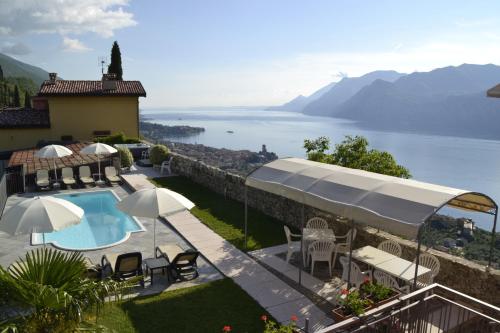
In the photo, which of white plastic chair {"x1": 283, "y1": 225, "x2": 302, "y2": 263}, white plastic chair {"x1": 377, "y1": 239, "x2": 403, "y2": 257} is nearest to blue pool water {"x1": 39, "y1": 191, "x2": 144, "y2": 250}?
white plastic chair {"x1": 283, "y1": 225, "x2": 302, "y2": 263}

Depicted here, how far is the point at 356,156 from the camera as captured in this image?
13766mm

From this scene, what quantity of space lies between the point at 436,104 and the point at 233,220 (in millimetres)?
104442

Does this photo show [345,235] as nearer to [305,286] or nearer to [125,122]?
[305,286]

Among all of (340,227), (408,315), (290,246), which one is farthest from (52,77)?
(408,315)

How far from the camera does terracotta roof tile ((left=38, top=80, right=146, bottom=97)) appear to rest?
1115 inches

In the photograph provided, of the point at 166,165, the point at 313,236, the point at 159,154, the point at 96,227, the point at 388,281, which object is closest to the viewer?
the point at 388,281

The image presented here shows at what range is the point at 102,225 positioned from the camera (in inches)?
575

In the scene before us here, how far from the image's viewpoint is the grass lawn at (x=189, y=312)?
23.9ft

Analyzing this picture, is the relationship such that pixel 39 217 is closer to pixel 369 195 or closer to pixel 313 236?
pixel 313 236

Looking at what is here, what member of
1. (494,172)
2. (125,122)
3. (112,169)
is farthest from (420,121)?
(112,169)

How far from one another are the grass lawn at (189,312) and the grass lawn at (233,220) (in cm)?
304

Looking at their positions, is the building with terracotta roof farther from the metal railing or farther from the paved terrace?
the metal railing

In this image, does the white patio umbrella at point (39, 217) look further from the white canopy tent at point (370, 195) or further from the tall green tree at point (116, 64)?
the tall green tree at point (116, 64)

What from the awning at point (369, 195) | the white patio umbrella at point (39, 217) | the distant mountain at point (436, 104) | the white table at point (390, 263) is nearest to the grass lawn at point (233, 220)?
the awning at point (369, 195)
